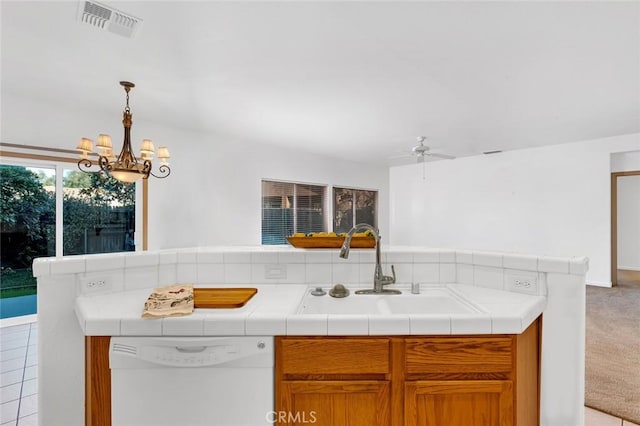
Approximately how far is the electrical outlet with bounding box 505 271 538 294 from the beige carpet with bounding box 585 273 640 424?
4.13 ft

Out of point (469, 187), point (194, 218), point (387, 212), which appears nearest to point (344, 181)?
point (387, 212)

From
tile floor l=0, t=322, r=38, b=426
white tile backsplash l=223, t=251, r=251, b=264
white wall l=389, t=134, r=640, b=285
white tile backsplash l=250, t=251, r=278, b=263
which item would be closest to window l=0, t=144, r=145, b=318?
tile floor l=0, t=322, r=38, b=426

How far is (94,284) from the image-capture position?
58.9 inches

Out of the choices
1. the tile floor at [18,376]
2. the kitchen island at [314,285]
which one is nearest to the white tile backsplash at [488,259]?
the kitchen island at [314,285]

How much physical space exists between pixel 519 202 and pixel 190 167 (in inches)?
229

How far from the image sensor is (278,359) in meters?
1.15

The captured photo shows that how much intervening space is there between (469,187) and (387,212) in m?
2.00

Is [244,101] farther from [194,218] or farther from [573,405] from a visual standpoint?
[573,405]

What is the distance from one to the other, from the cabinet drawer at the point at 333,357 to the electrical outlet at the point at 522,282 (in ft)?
2.61

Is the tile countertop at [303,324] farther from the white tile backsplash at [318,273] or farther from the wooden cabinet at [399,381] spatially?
the white tile backsplash at [318,273]

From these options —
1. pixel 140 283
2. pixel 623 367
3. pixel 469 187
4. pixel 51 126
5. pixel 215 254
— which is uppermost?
pixel 51 126

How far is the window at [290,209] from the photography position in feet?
18.4

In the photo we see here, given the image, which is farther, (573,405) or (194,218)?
(194,218)

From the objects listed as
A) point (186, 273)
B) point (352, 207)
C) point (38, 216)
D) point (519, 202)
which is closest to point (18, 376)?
point (186, 273)
